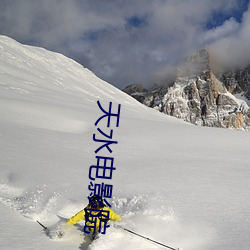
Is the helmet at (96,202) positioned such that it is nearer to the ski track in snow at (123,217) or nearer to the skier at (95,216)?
the skier at (95,216)

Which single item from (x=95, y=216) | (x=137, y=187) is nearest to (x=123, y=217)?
(x=95, y=216)

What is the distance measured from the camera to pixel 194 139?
43.7 ft

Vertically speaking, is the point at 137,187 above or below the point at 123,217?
above

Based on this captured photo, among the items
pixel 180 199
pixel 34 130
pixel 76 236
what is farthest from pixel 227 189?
pixel 34 130

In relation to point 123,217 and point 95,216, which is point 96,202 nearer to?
point 95,216

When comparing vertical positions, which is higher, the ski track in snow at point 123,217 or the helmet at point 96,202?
the helmet at point 96,202

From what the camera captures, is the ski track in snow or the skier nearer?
the ski track in snow

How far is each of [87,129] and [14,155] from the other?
20.1ft

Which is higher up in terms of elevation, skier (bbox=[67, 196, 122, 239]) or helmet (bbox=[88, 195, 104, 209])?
helmet (bbox=[88, 195, 104, 209])

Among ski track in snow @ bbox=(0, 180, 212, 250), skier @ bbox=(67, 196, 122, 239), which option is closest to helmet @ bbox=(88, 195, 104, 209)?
skier @ bbox=(67, 196, 122, 239)

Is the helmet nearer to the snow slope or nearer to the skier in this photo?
the skier

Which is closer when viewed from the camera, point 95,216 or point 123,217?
point 95,216

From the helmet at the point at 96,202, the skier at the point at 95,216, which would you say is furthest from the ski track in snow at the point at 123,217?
the helmet at the point at 96,202

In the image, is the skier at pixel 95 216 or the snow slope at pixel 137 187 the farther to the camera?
the skier at pixel 95 216
